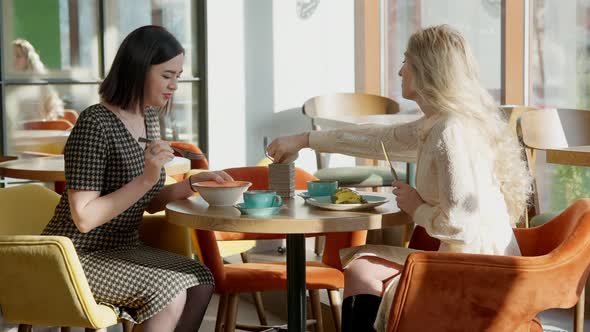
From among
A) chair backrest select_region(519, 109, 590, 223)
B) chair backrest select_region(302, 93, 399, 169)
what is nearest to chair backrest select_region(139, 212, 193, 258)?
chair backrest select_region(519, 109, 590, 223)

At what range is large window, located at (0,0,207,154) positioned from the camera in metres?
5.87

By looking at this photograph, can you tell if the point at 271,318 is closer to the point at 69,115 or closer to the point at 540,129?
the point at 540,129

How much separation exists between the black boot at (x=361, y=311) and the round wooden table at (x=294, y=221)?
0.62ft

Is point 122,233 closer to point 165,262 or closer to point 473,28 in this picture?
point 165,262

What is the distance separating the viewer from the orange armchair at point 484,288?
7.78ft

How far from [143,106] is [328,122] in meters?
2.18

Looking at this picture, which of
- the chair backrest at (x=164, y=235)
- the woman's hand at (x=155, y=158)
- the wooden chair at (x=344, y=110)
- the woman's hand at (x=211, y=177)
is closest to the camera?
the woman's hand at (x=155, y=158)

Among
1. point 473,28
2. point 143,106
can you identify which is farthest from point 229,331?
point 473,28

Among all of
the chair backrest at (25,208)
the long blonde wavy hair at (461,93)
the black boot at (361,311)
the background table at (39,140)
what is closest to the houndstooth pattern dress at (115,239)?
the chair backrest at (25,208)

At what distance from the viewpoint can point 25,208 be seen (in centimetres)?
331

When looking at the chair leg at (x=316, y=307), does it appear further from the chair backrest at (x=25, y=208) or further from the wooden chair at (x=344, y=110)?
the wooden chair at (x=344, y=110)

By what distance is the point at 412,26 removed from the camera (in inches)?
273

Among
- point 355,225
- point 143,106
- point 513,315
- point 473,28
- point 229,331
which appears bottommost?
point 229,331

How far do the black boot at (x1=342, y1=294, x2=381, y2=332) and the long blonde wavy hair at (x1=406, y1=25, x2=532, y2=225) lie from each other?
0.49m
